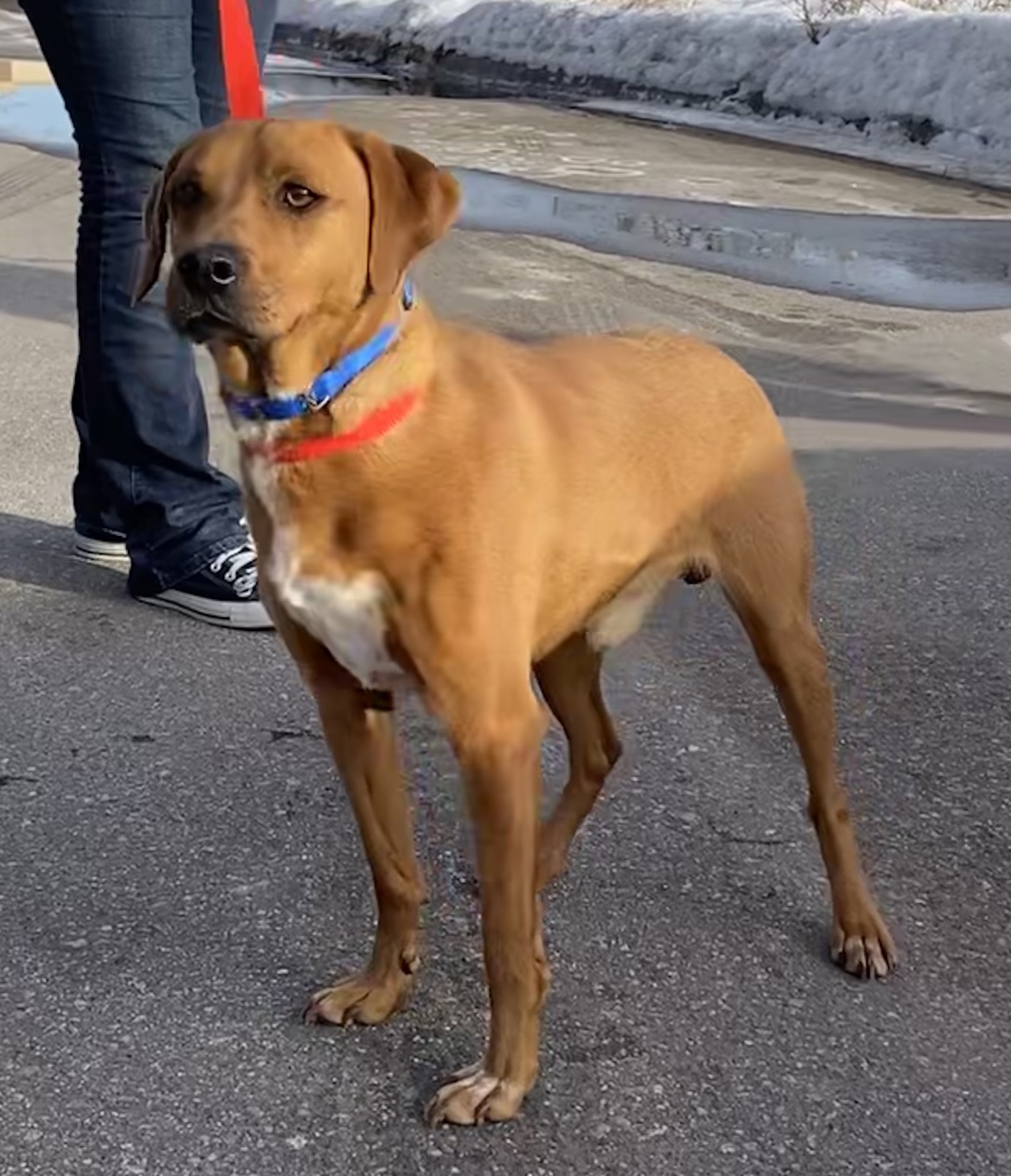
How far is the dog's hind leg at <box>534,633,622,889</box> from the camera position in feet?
9.82

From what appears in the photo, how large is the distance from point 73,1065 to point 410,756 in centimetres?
108

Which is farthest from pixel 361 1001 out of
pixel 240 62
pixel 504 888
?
pixel 240 62

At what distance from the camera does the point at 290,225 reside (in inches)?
88.8

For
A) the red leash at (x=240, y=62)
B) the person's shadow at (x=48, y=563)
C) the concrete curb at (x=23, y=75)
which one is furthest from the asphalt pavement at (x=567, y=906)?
the concrete curb at (x=23, y=75)

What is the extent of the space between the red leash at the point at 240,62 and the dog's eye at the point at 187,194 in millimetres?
792

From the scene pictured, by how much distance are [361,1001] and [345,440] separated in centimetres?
84

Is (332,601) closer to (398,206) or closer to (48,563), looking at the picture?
(398,206)

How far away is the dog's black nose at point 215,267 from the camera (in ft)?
7.17

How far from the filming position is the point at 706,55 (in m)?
17.3

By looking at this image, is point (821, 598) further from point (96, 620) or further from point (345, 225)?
point (345, 225)

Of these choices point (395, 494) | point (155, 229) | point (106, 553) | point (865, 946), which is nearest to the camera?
point (395, 494)

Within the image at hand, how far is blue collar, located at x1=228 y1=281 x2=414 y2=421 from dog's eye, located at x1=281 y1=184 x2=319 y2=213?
20 cm

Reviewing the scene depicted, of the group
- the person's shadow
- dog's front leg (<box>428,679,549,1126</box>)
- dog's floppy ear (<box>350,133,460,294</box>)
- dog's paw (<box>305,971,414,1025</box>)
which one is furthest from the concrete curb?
dog's front leg (<box>428,679,549,1126</box>)

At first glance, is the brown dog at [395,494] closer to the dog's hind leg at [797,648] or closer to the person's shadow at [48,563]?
the dog's hind leg at [797,648]
